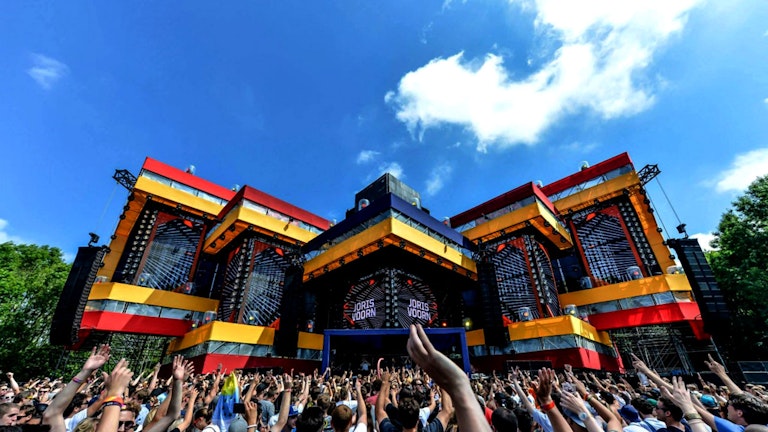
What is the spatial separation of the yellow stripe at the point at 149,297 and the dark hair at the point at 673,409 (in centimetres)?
2903

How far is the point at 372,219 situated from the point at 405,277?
4.97 m

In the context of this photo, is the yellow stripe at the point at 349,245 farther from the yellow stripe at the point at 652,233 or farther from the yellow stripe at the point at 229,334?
the yellow stripe at the point at 652,233

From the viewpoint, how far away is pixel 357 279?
2527 centimetres

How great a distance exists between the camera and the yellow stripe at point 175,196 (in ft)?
85.0

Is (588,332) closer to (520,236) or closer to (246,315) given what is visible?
(520,236)

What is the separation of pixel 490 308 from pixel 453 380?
2129cm

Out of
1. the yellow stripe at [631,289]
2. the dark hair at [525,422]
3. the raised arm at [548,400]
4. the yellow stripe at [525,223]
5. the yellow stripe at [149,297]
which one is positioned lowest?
the dark hair at [525,422]

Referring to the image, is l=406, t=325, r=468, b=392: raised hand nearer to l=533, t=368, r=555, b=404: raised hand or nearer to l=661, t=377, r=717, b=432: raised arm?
l=533, t=368, r=555, b=404: raised hand

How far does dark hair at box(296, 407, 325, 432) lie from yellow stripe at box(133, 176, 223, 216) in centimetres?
2945

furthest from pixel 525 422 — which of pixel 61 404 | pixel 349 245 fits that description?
pixel 349 245

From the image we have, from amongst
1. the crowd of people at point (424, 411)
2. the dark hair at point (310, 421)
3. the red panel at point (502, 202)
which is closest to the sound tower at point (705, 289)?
the red panel at point (502, 202)

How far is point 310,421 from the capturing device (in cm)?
295

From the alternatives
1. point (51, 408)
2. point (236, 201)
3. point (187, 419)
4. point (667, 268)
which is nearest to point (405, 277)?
point (236, 201)

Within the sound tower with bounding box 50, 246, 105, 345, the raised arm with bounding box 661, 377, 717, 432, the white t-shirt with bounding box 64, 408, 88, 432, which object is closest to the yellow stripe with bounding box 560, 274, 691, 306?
the raised arm with bounding box 661, 377, 717, 432
